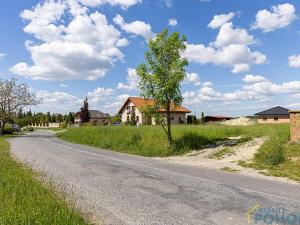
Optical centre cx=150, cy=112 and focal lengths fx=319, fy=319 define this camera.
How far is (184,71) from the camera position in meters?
22.1

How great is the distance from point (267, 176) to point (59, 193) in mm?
7918

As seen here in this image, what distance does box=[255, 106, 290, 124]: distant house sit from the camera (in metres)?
66.0

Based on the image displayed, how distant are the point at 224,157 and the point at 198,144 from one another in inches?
181

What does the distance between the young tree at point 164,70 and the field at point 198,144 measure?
145cm

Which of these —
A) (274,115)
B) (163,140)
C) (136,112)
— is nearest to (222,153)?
(163,140)

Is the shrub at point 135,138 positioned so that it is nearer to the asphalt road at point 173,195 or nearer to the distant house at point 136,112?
the asphalt road at point 173,195

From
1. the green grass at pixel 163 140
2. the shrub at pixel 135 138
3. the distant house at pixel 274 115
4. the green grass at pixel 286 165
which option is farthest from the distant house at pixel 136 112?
the green grass at pixel 286 165

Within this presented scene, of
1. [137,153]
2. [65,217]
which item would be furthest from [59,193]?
[137,153]

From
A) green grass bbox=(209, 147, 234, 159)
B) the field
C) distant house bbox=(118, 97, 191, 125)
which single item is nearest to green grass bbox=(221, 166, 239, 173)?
the field

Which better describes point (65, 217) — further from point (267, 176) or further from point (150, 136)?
point (150, 136)

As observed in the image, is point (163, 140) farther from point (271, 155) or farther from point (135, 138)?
point (271, 155)

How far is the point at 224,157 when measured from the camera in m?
18.0

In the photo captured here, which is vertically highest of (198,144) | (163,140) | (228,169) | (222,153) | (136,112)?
(136,112)

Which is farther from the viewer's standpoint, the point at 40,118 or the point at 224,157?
the point at 40,118
